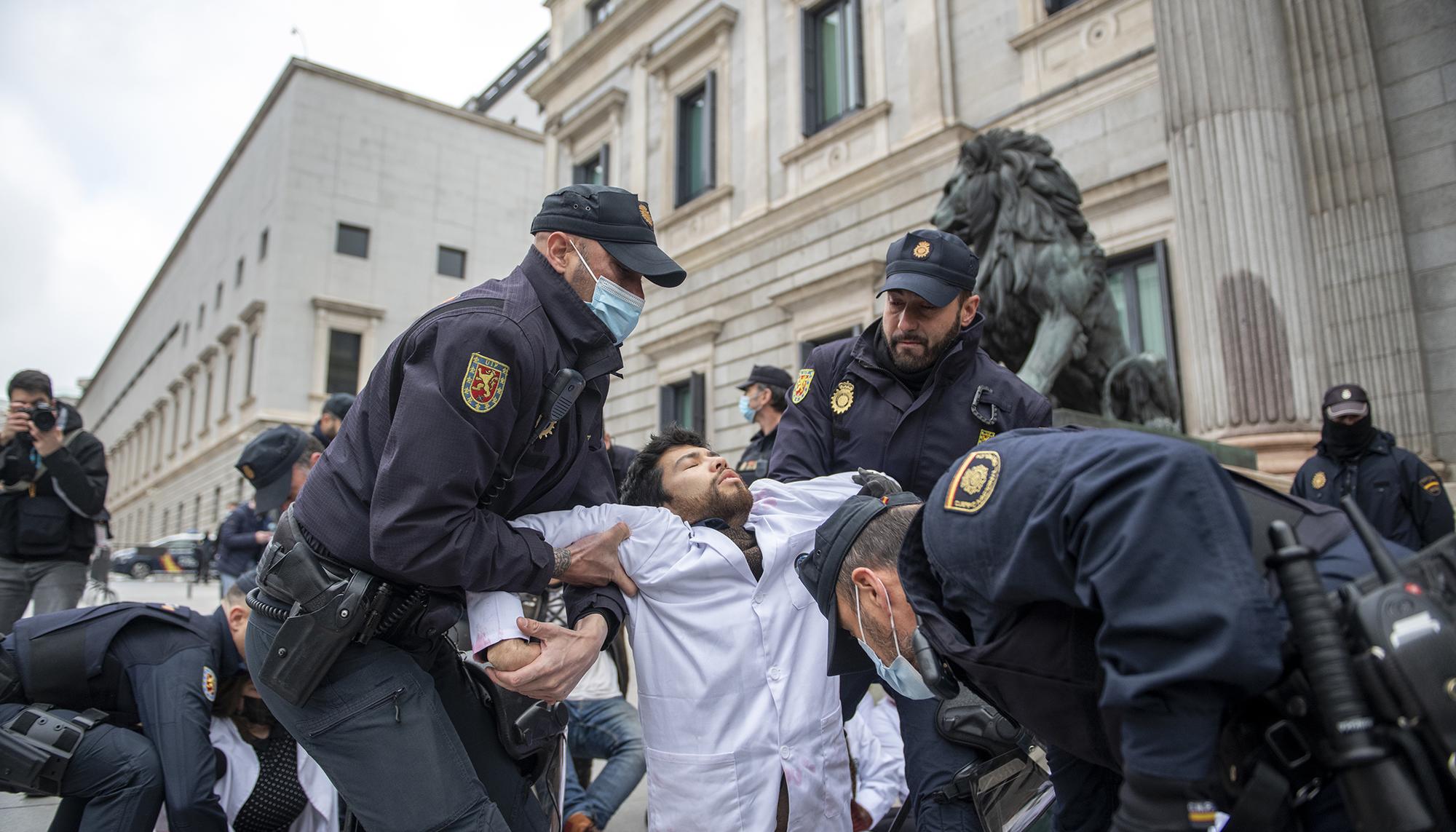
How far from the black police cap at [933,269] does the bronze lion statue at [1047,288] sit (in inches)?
145

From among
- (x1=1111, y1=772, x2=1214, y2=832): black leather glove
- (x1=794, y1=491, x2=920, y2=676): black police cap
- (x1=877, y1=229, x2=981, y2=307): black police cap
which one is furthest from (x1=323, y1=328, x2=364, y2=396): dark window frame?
(x1=1111, y1=772, x2=1214, y2=832): black leather glove

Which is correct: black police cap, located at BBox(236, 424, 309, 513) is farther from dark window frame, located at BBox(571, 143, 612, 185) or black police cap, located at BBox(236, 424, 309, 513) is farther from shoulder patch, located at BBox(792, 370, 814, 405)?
dark window frame, located at BBox(571, 143, 612, 185)

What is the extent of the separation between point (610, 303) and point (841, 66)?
14215mm

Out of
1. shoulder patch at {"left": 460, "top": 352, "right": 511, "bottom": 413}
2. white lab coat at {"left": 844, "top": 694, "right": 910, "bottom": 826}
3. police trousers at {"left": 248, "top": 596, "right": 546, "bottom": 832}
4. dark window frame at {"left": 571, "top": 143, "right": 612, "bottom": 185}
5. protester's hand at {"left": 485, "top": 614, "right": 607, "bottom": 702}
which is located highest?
dark window frame at {"left": 571, "top": 143, "right": 612, "bottom": 185}

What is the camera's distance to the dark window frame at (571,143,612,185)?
20.8m

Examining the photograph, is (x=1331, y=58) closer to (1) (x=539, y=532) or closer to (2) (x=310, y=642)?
(1) (x=539, y=532)

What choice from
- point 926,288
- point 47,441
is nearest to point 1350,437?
point 926,288

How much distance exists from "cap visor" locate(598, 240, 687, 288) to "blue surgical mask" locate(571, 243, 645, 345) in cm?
6

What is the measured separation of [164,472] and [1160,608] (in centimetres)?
5276

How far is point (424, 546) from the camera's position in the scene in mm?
1901

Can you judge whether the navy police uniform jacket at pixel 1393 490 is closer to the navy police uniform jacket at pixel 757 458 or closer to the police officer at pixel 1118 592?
the navy police uniform jacket at pixel 757 458

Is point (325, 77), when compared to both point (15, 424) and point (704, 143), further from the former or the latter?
point (15, 424)

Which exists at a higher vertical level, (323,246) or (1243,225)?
(323,246)

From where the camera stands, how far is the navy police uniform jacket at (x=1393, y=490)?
5.55 meters
